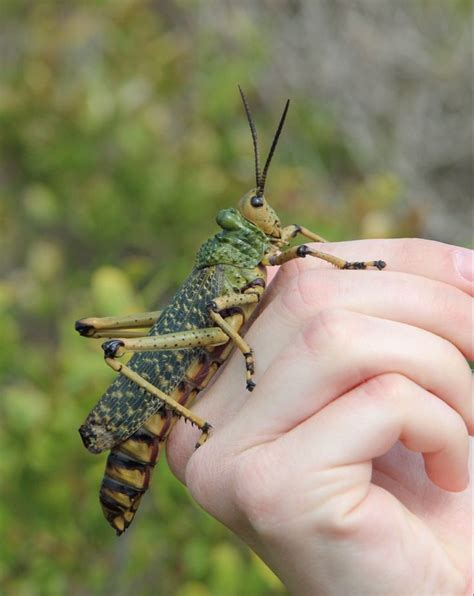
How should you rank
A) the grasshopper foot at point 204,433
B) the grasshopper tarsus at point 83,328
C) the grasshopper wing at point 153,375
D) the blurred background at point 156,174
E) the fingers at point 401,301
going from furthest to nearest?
the blurred background at point 156,174 < the grasshopper tarsus at point 83,328 < the grasshopper wing at point 153,375 < the grasshopper foot at point 204,433 < the fingers at point 401,301

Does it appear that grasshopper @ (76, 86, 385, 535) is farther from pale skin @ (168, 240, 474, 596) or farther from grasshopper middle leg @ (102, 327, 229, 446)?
pale skin @ (168, 240, 474, 596)

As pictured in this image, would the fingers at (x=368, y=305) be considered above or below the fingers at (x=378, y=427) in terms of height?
above

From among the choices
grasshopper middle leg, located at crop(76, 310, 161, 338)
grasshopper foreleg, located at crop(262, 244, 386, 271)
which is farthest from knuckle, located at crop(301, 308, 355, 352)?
grasshopper middle leg, located at crop(76, 310, 161, 338)

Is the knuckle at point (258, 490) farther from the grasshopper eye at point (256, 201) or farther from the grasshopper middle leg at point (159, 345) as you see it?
the grasshopper eye at point (256, 201)

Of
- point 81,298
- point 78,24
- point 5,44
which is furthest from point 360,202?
point 5,44

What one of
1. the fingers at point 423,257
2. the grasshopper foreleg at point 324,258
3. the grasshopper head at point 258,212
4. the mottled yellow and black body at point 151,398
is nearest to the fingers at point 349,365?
the fingers at point 423,257

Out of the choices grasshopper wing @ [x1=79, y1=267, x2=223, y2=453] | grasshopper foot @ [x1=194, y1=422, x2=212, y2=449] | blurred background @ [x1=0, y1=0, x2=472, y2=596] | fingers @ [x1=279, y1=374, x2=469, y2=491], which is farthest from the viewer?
blurred background @ [x1=0, y1=0, x2=472, y2=596]

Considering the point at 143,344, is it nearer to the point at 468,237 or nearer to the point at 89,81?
the point at 89,81
